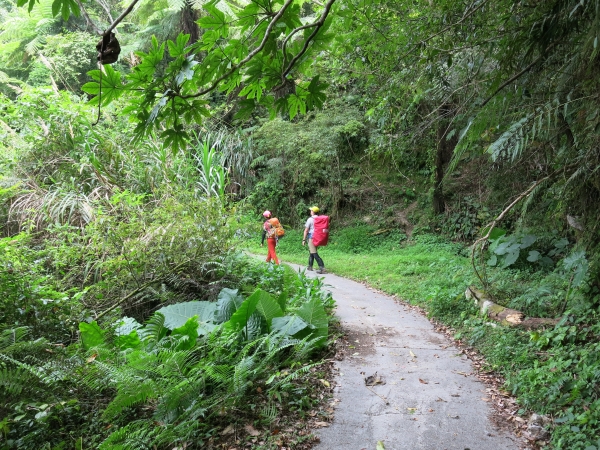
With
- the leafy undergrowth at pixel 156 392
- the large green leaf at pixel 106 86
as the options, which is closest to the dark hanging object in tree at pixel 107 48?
the large green leaf at pixel 106 86

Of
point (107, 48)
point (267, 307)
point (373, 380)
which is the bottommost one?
point (373, 380)

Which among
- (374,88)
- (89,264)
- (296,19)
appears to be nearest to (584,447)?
(296,19)

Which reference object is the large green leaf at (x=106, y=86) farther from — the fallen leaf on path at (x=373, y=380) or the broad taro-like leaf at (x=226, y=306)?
the fallen leaf on path at (x=373, y=380)

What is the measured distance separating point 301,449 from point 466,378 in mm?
2175

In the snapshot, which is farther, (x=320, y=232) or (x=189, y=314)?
(x=320, y=232)

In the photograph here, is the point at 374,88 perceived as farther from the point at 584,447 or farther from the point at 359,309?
the point at 584,447

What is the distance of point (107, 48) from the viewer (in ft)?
6.13

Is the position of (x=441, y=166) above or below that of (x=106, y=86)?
→ below

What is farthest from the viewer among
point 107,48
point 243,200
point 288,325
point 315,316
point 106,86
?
point 243,200

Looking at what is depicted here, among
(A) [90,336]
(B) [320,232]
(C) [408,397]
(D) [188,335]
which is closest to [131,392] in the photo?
(D) [188,335]

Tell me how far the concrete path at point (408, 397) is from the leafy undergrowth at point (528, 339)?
13.8 inches

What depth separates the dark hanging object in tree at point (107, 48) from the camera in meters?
1.84

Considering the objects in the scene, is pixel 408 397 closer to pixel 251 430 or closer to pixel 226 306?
pixel 251 430

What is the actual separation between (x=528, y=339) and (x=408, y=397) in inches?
73.0
